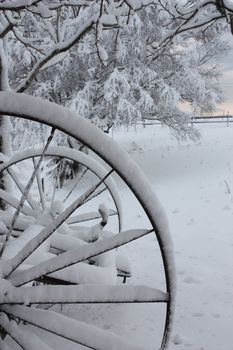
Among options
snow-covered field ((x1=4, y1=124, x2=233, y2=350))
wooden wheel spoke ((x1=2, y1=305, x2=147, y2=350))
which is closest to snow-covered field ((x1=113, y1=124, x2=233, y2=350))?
snow-covered field ((x1=4, y1=124, x2=233, y2=350))

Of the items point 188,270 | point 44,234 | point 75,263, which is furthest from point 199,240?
point 44,234

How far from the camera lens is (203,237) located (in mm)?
6062

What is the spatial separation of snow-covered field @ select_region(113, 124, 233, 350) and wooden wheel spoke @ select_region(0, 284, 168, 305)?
1.10m

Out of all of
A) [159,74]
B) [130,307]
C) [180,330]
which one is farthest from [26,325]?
[159,74]

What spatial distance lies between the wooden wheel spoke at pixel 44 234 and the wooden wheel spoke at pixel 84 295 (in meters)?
0.14

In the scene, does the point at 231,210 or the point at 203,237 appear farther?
the point at 231,210

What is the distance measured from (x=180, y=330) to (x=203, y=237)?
2.92m

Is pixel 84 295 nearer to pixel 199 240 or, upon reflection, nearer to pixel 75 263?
pixel 75 263

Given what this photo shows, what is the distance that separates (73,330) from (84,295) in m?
0.18

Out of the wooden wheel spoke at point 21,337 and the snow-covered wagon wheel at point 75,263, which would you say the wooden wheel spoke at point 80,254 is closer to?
the snow-covered wagon wheel at point 75,263

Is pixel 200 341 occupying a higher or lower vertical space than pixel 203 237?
lower

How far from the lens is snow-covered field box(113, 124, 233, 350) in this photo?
3.31 metres

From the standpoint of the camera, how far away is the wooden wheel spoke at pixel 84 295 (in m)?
2.08

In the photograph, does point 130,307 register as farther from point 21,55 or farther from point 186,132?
point 186,132
